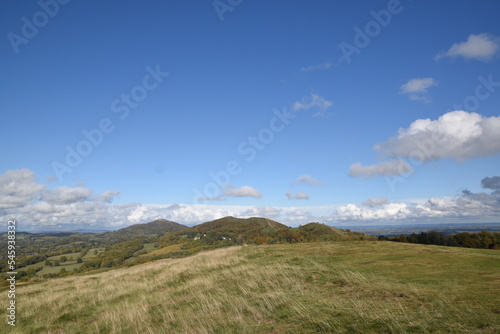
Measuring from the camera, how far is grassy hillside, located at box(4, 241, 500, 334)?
7.59 m

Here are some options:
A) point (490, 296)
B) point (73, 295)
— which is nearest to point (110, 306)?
point (73, 295)

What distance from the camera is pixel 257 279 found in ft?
51.1

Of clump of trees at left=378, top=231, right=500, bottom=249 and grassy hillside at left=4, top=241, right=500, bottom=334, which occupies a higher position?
clump of trees at left=378, top=231, right=500, bottom=249

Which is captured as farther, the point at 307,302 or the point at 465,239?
the point at 465,239

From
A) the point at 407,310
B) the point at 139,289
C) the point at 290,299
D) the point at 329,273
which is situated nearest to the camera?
the point at 407,310

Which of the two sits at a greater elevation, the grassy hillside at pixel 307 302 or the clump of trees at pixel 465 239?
the clump of trees at pixel 465 239

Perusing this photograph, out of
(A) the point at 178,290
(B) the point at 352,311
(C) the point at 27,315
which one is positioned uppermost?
(B) the point at 352,311

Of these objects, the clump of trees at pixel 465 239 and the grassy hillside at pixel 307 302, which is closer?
the grassy hillside at pixel 307 302

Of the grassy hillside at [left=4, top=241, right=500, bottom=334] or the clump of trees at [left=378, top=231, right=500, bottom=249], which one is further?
the clump of trees at [left=378, top=231, right=500, bottom=249]

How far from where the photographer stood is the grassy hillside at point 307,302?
299 inches

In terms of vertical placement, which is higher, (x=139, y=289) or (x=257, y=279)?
(x=257, y=279)

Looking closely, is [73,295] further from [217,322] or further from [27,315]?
[217,322]

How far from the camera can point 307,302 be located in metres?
10.4

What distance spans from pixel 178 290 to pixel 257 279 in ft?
15.5
